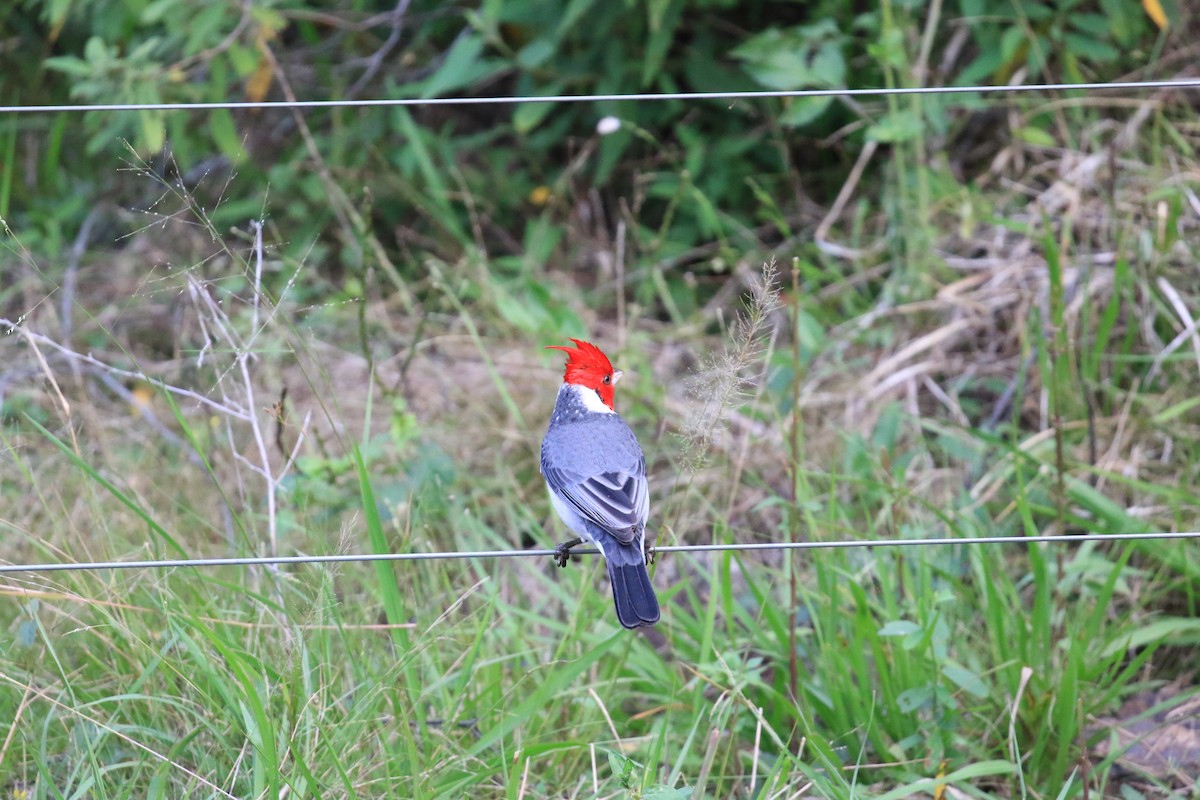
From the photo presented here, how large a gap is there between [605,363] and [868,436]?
156 centimetres

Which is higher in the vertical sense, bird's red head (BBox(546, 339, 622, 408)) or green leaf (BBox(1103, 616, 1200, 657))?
bird's red head (BBox(546, 339, 622, 408))

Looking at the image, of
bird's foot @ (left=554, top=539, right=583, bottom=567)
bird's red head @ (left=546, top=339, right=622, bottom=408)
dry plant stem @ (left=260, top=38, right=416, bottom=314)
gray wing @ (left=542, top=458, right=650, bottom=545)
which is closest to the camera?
gray wing @ (left=542, top=458, right=650, bottom=545)

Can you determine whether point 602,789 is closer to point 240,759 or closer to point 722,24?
point 240,759

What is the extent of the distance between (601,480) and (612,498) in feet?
0.25

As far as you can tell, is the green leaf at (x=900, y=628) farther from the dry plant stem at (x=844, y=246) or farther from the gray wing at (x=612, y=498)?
the dry plant stem at (x=844, y=246)

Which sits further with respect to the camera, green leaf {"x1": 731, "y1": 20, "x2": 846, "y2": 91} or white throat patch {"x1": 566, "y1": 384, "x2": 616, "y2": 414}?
green leaf {"x1": 731, "y1": 20, "x2": 846, "y2": 91}

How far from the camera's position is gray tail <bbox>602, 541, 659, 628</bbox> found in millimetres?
2570

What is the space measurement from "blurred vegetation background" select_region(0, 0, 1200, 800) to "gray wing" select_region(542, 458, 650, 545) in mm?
175

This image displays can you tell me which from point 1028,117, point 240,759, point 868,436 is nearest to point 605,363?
point 240,759

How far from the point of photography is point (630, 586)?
2.69 m

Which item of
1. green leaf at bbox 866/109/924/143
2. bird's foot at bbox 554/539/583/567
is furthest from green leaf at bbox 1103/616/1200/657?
green leaf at bbox 866/109/924/143

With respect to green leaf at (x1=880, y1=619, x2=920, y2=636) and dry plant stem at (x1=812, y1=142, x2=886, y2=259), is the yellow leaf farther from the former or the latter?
green leaf at (x1=880, y1=619, x2=920, y2=636)

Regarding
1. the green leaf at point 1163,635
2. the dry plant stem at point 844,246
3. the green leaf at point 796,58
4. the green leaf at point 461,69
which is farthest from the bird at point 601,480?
the green leaf at point 461,69

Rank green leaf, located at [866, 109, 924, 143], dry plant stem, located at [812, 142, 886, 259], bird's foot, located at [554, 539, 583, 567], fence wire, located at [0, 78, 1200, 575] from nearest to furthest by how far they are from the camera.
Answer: fence wire, located at [0, 78, 1200, 575]
bird's foot, located at [554, 539, 583, 567]
green leaf, located at [866, 109, 924, 143]
dry plant stem, located at [812, 142, 886, 259]
